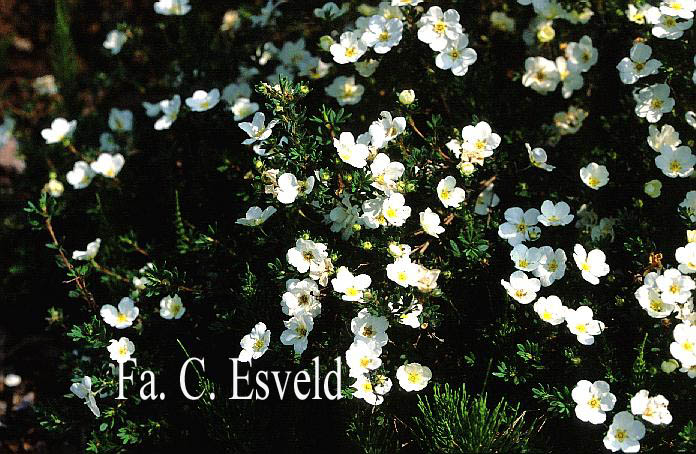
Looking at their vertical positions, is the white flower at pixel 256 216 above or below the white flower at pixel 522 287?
above

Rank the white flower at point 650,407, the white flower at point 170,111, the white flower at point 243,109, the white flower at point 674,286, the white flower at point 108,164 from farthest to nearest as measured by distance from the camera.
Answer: the white flower at point 108,164 → the white flower at point 170,111 → the white flower at point 243,109 → the white flower at point 674,286 → the white flower at point 650,407

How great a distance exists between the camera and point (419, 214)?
266 cm

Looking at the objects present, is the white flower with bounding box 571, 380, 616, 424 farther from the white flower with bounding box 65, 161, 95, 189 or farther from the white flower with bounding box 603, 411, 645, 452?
the white flower with bounding box 65, 161, 95, 189

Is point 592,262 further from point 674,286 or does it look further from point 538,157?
point 538,157

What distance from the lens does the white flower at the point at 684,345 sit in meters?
2.26

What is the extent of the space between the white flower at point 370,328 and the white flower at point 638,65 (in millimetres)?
1371

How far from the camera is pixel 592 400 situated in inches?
90.9

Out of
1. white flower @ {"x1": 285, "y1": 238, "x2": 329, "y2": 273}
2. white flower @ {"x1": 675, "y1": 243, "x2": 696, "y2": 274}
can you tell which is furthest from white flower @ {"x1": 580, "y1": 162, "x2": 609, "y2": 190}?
white flower @ {"x1": 285, "y1": 238, "x2": 329, "y2": 273}

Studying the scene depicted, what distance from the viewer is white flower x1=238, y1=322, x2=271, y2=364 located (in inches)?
97.5

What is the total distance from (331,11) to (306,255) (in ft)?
3.89

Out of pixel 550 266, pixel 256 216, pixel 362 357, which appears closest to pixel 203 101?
pixel 256 216

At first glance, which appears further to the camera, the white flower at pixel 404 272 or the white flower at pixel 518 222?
the white flower at pixel 518 222

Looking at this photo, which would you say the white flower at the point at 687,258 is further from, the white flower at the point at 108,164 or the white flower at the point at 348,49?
the white flower at the point at 108,164

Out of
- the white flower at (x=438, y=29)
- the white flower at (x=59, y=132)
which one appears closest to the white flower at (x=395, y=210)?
the white flower at (x=438, y=29)
